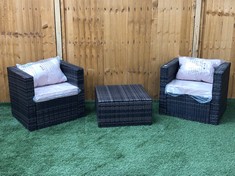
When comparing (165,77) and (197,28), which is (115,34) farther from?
(197,28)

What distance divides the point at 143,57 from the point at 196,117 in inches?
41.5

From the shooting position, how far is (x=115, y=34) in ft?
13.0

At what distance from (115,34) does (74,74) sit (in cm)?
81

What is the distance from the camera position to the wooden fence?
3832mm

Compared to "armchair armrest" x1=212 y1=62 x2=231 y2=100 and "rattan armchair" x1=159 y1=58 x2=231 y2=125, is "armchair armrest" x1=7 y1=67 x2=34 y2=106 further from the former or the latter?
"armchair armrest" x1=212 y1=62 x2=231 y2=100

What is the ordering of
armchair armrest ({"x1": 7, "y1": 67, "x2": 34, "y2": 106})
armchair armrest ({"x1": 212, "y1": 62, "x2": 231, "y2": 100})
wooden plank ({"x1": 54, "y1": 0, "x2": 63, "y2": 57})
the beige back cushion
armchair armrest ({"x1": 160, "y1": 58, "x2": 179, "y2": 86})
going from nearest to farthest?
1. armchair armrest ({"x1": 7, "y1": 67, "x2": 34, "y2": 106})
2. armchair armrest ({"x1": 212, "y1": 62, "x2": 231, "y2": 100})
3. the beige back cushion
4. armchair armrest ({"x1": 160, "y1": 58, "x2": 179, "y2": 86})
5. wooden plank ({"x1": 54, "y1": 0, "x2": 63, "y2": 57})

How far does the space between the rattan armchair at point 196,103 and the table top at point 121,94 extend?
30 cm

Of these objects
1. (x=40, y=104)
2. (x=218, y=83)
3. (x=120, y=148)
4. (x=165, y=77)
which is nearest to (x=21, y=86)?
(x=40, y=104)

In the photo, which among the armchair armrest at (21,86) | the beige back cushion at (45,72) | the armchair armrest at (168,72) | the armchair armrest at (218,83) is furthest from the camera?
the armchair armrest at (168,72)

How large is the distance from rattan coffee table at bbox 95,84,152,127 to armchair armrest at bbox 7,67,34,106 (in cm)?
70

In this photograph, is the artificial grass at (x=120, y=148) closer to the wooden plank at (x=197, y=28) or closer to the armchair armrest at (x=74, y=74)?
the armchair armrest at (x=74, y=74)

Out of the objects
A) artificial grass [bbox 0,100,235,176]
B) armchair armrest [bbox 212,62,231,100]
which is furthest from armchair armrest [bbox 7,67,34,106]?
armchair armrest [bbox 212,62,231,100]

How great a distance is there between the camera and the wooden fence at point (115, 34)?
3.83m

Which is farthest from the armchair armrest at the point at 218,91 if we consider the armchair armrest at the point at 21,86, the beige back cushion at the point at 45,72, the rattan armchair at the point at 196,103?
the armchair armrest at the point at 21,86
